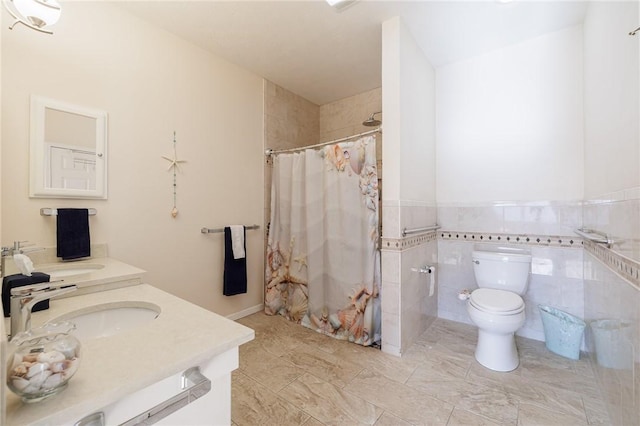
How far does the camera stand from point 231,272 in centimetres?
250

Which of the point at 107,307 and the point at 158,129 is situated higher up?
the point at 158,129

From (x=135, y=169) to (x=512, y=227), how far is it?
10.0 ft

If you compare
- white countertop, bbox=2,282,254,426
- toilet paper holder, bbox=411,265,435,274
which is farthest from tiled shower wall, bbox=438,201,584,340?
white countertop, bbox=2,282,254,426

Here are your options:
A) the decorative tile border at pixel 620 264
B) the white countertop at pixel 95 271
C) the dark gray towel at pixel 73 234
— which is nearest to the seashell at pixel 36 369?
the white countertop at pixel 95 271

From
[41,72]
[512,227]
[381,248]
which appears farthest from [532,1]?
[41,72]

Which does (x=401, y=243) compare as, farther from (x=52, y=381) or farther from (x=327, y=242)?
(x=52, y=381)

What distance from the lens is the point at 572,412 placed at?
1.46 m

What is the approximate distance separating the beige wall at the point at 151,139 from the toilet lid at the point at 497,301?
201 cm

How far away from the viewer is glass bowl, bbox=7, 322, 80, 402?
48cm

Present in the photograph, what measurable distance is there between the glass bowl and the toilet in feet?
6.88

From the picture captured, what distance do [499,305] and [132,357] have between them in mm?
2059

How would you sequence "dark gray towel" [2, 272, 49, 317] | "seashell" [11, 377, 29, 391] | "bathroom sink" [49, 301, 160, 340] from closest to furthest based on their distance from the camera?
"seashell" [11, 377, 29, 391] < "dark gray towel" [2, 272, 49, 317] < "bathroom sink" [49, 301, 160, 340]

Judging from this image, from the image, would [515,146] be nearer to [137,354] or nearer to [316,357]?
[316,357]

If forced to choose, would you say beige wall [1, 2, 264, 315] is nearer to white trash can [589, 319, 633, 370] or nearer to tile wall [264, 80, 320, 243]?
tile wall [264, 80, 320, 243]
